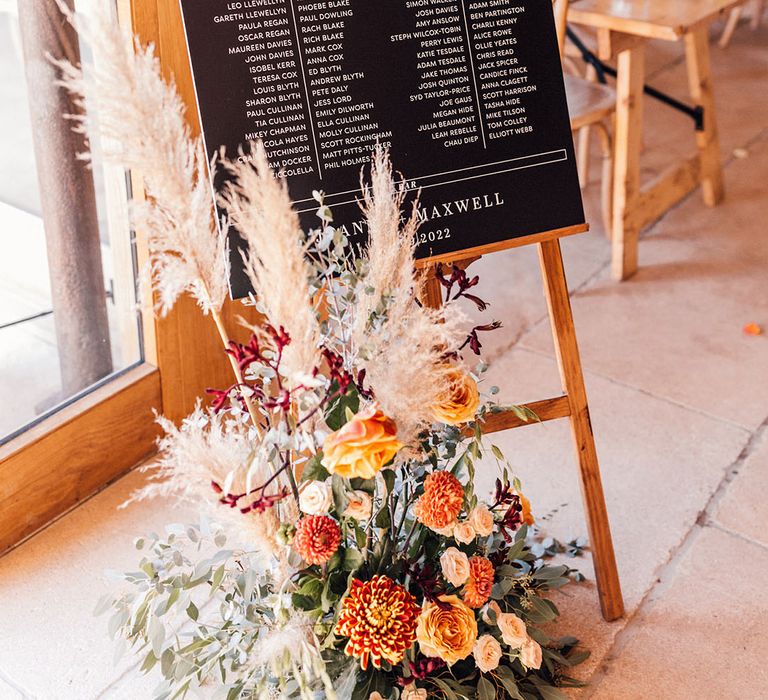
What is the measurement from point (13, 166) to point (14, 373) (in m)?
0.50

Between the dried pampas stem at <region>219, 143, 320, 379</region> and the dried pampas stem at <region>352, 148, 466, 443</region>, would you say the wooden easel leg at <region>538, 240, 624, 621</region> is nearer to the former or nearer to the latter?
the dried pampas stem at <region>352, 148, 466, 443</region>

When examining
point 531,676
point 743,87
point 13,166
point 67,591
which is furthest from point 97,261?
point 743,87

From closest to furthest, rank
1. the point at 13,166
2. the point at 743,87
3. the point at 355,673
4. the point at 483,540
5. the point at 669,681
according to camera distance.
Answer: the point at 355,673 < the point at 483,540 < the point at 669,681 < the point at 13,166 < the point at 743,87

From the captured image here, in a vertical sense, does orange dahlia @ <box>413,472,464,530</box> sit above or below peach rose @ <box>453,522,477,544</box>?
above

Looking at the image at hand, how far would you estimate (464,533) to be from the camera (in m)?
1.47

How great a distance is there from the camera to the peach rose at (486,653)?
156 cm

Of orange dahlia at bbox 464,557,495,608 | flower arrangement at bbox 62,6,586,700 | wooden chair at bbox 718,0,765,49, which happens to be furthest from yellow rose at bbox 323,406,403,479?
wooden chair at bbox 718,0,765,49

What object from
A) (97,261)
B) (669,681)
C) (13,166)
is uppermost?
(13,166)

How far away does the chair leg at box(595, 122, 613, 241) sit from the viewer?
3146 mm

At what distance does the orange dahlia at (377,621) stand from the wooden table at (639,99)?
6.45ft

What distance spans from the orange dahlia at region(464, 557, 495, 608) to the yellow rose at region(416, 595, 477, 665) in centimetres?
2

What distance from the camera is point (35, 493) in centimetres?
220

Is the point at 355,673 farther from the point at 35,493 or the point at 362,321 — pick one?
the point at 35,493

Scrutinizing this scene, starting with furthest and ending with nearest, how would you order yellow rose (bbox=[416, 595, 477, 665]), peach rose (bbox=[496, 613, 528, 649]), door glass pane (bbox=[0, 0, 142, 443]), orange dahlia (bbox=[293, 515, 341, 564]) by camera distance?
door glass pane (bbox=[0, 0, 142, 443]), peach rose (bbox=[496, 613, 528, 649]), yellow rose (bbox=[416, 595, 477, 665]), orange dahlia (bbox=[293, 515, 341, 564])
